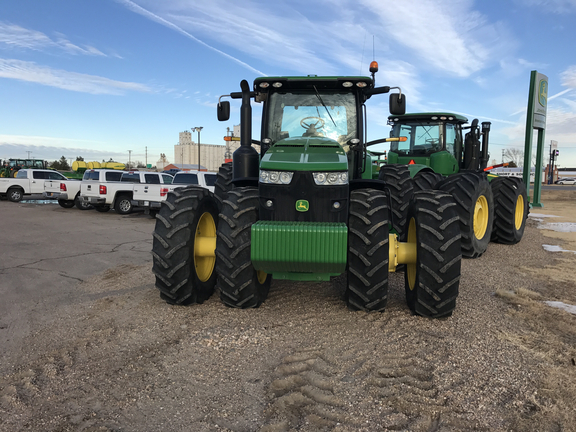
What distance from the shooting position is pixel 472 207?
7.76m

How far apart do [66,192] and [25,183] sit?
504cm

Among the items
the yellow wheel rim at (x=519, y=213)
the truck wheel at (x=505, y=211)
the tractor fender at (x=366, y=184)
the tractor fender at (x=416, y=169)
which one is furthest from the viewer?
the yellow wheel rim at (x=519, y=213)

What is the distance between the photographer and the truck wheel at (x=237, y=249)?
4469 millimetres

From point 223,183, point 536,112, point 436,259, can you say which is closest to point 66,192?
point 223,183

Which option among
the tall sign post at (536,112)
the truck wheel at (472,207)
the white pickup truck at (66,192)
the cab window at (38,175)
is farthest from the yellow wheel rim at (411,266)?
the cab window at (38,175)

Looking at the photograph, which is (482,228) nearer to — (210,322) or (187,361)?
(210,322)

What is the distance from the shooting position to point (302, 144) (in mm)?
4879

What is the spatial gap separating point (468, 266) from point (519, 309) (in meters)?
2.34

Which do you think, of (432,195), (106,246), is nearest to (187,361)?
(432,195)

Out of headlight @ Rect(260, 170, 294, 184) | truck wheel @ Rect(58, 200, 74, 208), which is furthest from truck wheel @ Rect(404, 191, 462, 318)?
truck wheel @ Rect(58, 200, 74, 208)

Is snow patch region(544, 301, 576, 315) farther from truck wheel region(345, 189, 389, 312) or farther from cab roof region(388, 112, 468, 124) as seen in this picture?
cab roof region(388, 112, 468, 124)

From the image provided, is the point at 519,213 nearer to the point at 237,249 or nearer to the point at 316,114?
the point at 316,114

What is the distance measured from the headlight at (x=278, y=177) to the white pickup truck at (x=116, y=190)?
12.4m

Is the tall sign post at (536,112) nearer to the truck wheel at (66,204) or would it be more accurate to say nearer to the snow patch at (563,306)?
the snow patch at (563,306)
